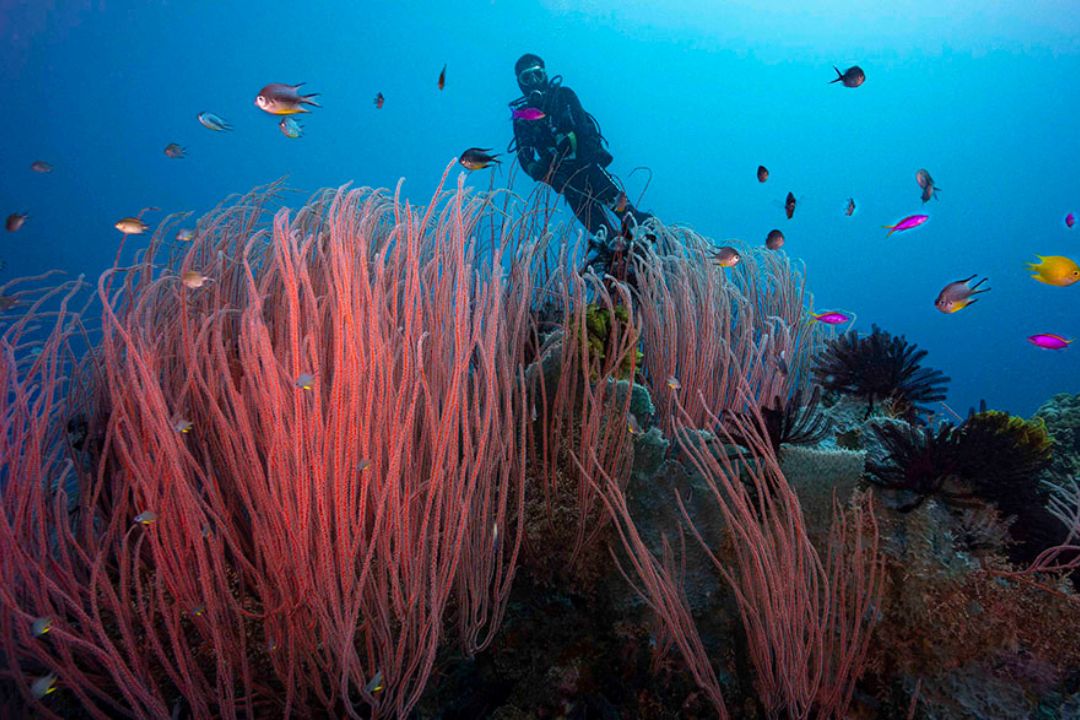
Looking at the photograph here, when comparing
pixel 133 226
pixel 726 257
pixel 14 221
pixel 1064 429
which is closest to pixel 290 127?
pixel 133 226

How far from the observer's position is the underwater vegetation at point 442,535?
65.1 inches

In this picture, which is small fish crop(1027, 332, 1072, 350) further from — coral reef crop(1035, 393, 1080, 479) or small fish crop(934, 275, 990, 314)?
small fish crop(934, 275, 990, 314)

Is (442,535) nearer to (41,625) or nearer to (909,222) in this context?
(41,625)

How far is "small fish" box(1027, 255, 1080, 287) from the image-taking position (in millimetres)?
4086

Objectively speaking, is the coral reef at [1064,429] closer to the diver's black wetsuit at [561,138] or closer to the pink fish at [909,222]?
the pink fish at [909,222]

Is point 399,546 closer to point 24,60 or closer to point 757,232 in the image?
point 24,60

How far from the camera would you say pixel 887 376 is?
11.6 feet

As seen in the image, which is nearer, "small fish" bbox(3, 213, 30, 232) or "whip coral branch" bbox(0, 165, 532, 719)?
"whip coral branch" bbox(0, 165, 532, 719)

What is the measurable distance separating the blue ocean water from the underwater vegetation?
71637 mm

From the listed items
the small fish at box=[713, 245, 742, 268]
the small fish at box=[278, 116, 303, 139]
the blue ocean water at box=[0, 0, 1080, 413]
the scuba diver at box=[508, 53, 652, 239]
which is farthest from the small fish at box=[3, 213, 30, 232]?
the blue ocean water at box=[0, 0, 1080, 413]

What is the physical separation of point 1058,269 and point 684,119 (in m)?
111

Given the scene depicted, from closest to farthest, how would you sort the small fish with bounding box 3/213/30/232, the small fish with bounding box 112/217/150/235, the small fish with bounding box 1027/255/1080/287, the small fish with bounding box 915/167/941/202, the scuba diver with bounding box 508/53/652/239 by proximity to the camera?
the small fish with bounding box 112/217/150/235 → the small fish with bounding box 1027/255/1080/287 → the small fish with bounding box 3/213/30/232 → the small fish with bounding box 915/167/941/202 → the scuba diver with bounding box 508/53/652/239

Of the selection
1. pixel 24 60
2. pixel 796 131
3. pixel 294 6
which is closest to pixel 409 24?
pixel 294 6

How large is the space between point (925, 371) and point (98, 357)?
4.87 metres
